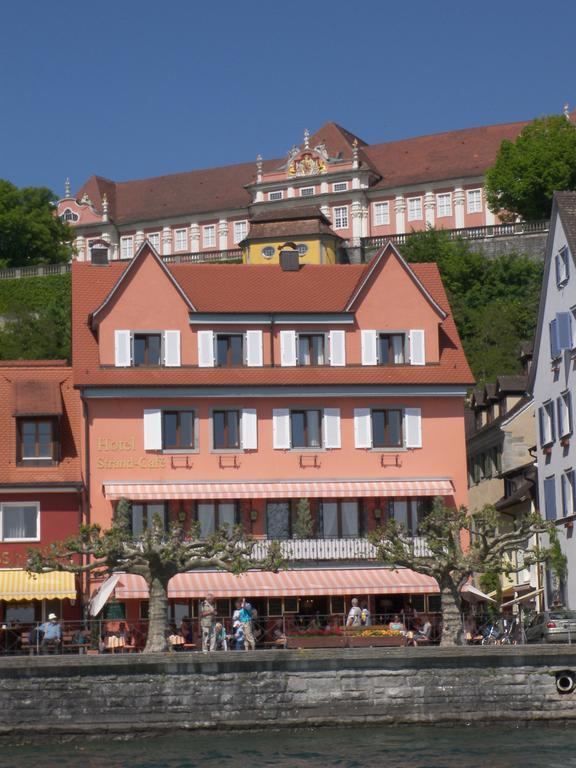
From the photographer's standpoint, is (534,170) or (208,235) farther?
(208,235)

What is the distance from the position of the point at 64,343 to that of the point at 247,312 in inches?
1862

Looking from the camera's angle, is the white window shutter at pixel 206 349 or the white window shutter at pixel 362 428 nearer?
the white window shutter at pixel 362 428

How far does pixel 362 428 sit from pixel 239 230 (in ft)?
358

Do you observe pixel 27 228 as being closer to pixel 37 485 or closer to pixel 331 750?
pixel 37 485

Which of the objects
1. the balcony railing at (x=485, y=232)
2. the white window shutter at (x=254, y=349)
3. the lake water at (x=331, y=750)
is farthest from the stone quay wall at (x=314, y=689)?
the balcony railing at (x=485, y=232)

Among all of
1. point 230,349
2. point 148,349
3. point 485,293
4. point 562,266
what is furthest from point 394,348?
point 485,293

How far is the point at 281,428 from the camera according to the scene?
62844 millimetres

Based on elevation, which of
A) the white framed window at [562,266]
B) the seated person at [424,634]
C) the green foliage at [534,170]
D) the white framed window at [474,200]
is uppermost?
the white framed window at [474,200]

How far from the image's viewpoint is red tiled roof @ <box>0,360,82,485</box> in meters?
61.2

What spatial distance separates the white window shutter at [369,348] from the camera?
6419 cm

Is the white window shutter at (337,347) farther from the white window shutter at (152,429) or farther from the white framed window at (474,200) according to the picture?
the white framed window at (474,200)

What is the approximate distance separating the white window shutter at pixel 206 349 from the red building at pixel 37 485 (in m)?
4.95

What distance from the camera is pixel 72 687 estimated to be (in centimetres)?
4488

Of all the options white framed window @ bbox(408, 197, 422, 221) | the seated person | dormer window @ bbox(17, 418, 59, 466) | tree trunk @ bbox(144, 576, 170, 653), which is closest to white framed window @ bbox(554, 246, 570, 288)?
the seated person
